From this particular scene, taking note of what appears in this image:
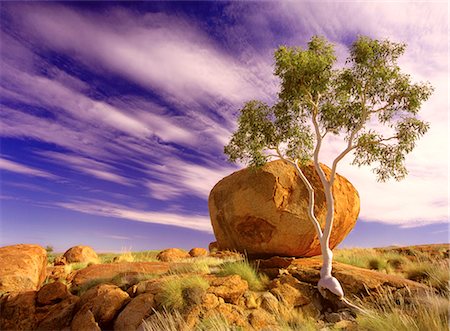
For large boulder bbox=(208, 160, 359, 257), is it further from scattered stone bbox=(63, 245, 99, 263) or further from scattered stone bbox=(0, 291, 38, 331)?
scattered stone bbox=(63, 245, 99, 263)

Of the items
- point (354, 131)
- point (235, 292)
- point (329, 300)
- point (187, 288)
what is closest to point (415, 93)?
point (354, 131)

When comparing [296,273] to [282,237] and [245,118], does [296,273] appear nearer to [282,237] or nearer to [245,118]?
[282,237]

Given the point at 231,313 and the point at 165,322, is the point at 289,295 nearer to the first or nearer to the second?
the point at 231,313

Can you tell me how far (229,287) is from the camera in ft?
36.3

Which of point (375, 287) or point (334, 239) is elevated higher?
point (334, 239)

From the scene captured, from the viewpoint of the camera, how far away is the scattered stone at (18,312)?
1120 cm

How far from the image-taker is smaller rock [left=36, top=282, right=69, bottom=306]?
11898mm

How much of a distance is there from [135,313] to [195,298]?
1814mm

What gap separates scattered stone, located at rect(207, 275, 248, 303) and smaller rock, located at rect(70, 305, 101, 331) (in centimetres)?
347

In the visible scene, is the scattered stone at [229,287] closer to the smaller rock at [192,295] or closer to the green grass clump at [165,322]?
the smaller rock at [192,295]

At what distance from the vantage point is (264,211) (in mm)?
16438

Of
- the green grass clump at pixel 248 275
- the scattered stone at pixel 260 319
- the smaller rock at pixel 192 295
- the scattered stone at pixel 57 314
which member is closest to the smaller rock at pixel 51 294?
the scattered stone at pixel 57 314

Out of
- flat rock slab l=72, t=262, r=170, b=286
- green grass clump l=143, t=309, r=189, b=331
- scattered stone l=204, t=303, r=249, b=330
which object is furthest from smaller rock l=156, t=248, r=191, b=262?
green grass clump l=143, t=309, r=189, b=331

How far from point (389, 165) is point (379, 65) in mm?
4296
